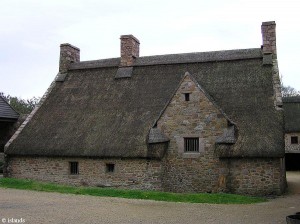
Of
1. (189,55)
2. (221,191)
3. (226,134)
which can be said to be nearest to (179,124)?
(226,134)

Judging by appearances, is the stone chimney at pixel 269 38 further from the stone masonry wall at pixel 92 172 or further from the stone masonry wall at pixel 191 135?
the stone masonry wall at pixel 92 172

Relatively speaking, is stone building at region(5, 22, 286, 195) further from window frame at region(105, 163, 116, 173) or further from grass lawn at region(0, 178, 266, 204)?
grass lawn at region(0, 178, 266, 204)

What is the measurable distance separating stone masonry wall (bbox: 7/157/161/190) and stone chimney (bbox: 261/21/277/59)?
348 inches

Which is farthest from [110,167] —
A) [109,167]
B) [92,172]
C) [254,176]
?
[254,176]

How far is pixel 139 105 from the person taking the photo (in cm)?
2003

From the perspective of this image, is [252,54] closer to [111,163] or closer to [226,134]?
[226,134]

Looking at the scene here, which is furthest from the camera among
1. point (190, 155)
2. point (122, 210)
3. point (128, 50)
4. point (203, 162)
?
point (128, 50)

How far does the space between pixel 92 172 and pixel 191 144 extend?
17.2 feet

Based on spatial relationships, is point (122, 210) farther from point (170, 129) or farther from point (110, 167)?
point (170, 129)

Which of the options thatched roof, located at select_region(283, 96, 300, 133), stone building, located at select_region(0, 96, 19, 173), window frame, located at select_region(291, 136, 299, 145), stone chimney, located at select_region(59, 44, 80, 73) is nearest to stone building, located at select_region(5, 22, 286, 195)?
stone chimney, located at select_region(59, 44, 80, 73)

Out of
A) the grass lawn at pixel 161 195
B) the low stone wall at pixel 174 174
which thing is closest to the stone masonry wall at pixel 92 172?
the low stone wall at pixel 174 174

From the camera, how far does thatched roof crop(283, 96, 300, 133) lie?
3362cm

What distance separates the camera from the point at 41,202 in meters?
13.3

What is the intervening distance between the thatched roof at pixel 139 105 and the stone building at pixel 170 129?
0.05 m
